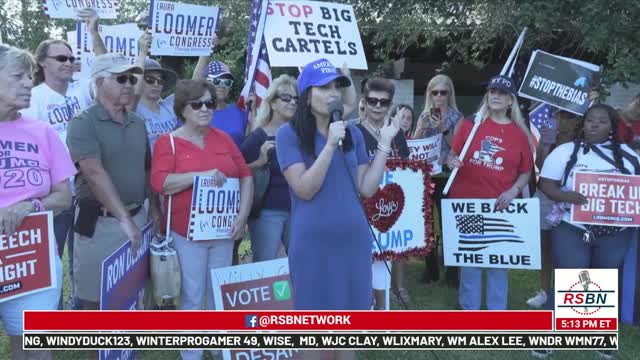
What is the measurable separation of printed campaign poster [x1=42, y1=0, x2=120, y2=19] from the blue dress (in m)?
4.04

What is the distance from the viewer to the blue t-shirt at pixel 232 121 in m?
5.27

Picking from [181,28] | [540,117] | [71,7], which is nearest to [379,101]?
[181,28]

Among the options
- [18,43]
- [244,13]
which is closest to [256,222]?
[244,13]

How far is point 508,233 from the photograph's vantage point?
527cm

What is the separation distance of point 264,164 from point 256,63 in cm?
111

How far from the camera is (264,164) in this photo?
15.3 feet

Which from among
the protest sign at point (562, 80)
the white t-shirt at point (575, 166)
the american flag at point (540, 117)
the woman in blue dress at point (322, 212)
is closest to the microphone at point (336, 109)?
the woman in blue dress at point (322, 212)

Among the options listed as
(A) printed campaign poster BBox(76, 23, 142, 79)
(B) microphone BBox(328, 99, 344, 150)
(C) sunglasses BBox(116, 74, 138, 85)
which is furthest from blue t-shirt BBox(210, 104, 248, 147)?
(B) microphone BBox(328, 99, 344, 150)

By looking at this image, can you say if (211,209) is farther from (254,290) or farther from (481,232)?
(481,232)

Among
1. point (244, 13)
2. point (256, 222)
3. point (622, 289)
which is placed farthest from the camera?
point (244, 13)

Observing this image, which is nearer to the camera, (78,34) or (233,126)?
(233,126)

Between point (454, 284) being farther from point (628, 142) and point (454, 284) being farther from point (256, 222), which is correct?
point (256, 222)

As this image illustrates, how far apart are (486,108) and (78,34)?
4.09 m

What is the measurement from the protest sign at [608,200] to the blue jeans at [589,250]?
0.40ft
